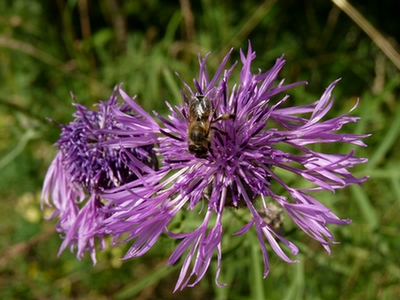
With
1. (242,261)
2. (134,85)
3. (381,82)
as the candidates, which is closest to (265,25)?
(381,82)

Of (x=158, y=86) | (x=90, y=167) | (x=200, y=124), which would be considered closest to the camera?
(x=200, y=124)

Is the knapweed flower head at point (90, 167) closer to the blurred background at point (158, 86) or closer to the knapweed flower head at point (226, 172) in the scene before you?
the knapweed flower head at point (226, 172)

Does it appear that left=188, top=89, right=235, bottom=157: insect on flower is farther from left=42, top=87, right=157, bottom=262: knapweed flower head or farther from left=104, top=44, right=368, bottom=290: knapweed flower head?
left=42, top=87, right=157, bottom=262: knapweed flower head

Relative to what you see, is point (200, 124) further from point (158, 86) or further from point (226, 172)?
point (158, 86)

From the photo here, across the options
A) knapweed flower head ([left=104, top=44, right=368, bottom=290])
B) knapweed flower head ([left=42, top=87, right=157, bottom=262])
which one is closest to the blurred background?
knapweed flower head ([left=42, top=87, right=157, bottom=262])

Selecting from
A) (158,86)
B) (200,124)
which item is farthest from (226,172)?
(158,86)

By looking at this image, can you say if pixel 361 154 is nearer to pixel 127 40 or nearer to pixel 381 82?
pixel 381 82
